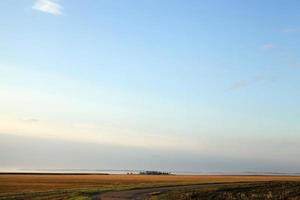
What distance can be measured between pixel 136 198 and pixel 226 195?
34.6 feet

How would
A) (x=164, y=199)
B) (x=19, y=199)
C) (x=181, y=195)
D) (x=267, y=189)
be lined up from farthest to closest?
1. (x=267, y=189)
2. (x=19, y=199)
3. (x=181, y=195)
4. (x=164, y=199)

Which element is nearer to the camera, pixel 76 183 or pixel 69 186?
pixel 69 186

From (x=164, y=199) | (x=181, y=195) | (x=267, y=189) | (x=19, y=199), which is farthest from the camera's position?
(x=267, y=189)

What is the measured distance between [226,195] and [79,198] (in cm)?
1496

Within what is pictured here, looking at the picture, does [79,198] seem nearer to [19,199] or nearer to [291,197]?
[19,199]

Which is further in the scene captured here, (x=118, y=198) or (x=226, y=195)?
(x=226, y=195)

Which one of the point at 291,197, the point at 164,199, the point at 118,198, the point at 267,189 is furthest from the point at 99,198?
the point at 267,189

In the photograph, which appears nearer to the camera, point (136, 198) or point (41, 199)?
point (136, 198)

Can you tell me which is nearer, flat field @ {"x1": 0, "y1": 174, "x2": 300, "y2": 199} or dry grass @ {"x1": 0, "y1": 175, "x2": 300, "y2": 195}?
flat field @ {"x1": 0, "y1": 174, "x2": 300, "y2": 199}

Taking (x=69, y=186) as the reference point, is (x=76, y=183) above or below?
above

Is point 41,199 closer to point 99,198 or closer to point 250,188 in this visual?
point 99,198

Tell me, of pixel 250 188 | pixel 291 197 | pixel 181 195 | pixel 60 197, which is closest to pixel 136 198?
pixel 181 195

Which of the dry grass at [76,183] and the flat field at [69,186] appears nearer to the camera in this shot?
the flat field at [69,186]

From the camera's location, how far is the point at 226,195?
48.9 metres
